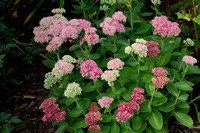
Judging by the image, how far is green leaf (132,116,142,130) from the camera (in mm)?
2121

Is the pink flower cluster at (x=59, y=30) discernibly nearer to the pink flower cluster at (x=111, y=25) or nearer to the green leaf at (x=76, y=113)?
the pink flower cluster at (x=111, y=25)

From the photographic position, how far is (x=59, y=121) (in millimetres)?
2168

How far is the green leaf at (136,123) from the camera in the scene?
83.5 inches

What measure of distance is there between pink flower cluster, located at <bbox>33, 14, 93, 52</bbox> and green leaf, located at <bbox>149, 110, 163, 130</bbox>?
3.15 feet

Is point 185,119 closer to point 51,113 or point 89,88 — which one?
point 89,88

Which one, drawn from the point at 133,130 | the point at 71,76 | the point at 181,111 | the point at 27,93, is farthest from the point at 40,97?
the point at 181,111

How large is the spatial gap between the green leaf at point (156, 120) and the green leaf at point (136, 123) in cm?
11

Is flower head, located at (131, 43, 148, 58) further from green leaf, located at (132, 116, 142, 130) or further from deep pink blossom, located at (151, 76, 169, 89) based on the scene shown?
green leaf, located at (132, 116, 142, 130)

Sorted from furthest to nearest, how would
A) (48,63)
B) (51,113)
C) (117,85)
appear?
1. (48,63)
2. (117,85)
3. (51,113)

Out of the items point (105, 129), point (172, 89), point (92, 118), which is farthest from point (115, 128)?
point (172, 89)

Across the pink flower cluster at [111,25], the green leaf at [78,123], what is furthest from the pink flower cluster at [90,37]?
the green leaf at [78,123]

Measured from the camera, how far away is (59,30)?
2.45 m

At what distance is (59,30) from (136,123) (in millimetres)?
1289

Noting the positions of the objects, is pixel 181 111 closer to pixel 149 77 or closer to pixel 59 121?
pixel 149 77
